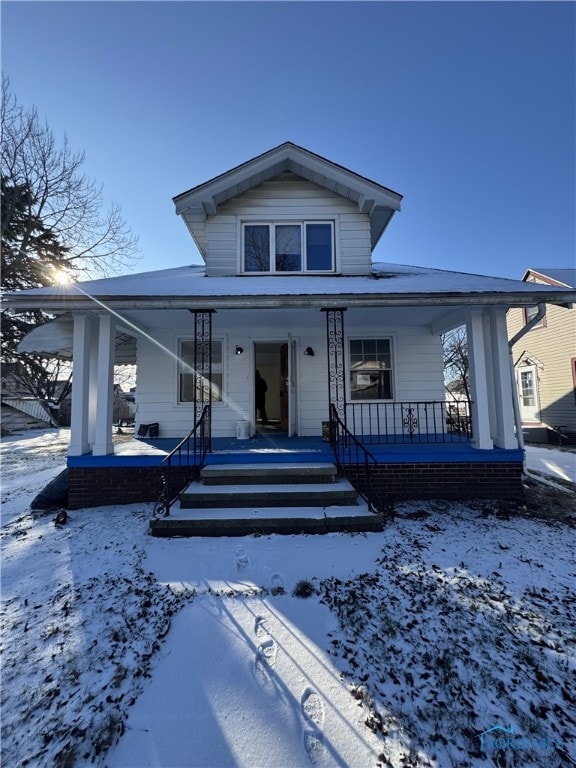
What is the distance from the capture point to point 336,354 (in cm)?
606

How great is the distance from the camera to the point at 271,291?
229 inches

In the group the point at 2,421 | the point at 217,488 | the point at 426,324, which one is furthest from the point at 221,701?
the point at 2,421

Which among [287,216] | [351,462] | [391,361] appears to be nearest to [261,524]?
[351,462]

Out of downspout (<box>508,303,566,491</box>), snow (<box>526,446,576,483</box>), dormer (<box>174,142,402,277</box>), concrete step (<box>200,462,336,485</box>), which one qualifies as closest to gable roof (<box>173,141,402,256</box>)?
dormer (<box>174,142,402,277</box>)

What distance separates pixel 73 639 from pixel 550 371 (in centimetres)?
1844

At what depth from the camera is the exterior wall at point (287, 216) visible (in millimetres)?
7621

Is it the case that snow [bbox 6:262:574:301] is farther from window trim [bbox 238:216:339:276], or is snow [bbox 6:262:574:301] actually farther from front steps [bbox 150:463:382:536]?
front steps [bbox 150:463:382:536]

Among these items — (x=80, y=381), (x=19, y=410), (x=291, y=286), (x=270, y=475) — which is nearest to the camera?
(x=270, y=475)

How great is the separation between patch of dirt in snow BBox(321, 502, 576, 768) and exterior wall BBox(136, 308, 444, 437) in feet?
13.5

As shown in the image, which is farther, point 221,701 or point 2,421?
point 2,421

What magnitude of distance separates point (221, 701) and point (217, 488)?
2.99m

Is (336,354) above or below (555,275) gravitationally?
below

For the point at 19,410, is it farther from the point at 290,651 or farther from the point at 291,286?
the point at 290,651

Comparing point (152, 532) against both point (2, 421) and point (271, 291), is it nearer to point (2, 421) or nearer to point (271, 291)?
point (271, 291)
